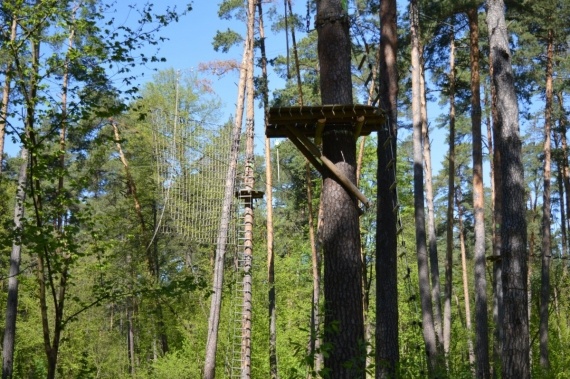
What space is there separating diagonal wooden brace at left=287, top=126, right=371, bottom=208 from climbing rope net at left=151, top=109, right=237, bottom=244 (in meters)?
5.62

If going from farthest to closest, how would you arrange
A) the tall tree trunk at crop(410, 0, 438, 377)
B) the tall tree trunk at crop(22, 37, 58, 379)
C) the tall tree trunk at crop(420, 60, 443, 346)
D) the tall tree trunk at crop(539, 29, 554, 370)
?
the tall tree trunk at crop(539, 29, 554, 370) < the tall tree trunk at crop(420, 60, 443, 346) < the tall tree trunk at crop(410, 0, 438, 377) < the tall tree trunk at crop(22, 37, 58, 379)

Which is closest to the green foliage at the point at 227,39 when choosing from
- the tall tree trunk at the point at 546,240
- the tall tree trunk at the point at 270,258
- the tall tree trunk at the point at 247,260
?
the tall tree trunk at the point at 270,258

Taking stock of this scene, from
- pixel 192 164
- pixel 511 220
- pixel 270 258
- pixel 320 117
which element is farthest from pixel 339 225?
pixel 270 258

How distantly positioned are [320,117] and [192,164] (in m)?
6.61

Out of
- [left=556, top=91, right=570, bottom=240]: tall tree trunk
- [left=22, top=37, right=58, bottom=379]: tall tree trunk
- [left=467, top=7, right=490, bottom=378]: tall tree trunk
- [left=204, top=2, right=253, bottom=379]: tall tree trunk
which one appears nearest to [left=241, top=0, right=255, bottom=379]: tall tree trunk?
[left=204, top=2, right=253, bottom=379]: tall tree trunk

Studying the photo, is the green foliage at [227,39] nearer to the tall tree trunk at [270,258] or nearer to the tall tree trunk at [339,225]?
the tall tree trunk at [270,258]

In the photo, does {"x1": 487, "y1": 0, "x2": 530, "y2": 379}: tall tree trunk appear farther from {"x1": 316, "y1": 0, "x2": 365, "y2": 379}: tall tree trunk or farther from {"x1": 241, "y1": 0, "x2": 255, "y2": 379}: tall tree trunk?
{"x1": 241, "y1": 0, "x2": 255, "y2": 379}: tall tree trunk

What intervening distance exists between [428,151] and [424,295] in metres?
6.63

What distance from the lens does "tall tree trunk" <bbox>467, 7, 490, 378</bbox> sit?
14.3m

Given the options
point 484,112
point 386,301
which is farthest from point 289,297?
point 386,301

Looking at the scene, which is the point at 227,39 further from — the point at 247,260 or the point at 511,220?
the point at 511,220

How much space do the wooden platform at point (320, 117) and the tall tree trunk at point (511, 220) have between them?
8.15 feet

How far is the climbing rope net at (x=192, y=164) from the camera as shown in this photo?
11.5 m

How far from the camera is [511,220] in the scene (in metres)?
7.58
